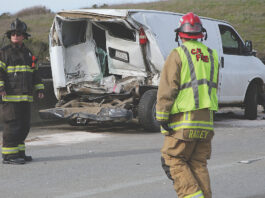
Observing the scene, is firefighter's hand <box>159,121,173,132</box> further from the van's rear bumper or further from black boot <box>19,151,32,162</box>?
the van's rear bumper

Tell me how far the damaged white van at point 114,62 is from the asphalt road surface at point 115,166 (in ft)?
1.51

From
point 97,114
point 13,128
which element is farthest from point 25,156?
point 97,114

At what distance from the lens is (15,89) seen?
6.98 m

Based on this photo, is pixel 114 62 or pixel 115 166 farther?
pixel 114 62

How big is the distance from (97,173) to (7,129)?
143 centimetres

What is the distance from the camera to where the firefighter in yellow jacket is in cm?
438

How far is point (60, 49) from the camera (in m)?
9.96

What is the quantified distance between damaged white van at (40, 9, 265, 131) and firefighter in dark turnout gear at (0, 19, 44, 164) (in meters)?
2.42

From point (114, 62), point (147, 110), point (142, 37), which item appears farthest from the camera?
point (114, 62)

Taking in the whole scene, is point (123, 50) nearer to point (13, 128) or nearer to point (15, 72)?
point (15, 72)

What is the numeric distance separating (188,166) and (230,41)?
7.31 metres

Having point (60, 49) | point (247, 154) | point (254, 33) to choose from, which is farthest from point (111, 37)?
point (254, 33)

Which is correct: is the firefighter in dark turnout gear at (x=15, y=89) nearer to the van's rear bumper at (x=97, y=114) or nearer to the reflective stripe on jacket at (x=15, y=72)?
the reflective stripe on jacket at (x=15, y=72)

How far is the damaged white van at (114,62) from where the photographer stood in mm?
9406
